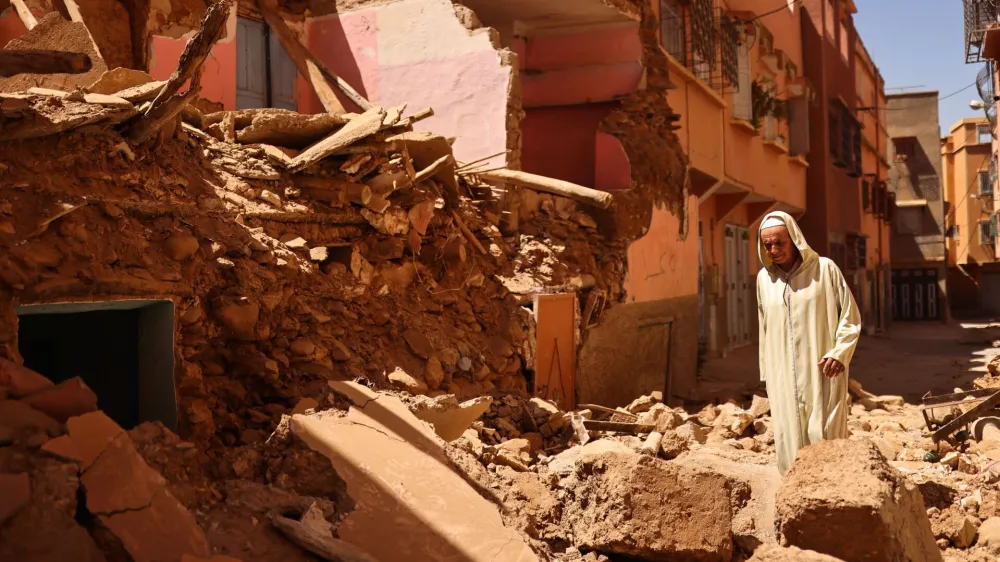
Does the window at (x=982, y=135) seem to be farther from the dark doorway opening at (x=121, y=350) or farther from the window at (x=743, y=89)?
the dark doorway opening at (x=121, y=350)

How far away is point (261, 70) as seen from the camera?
10164 mm

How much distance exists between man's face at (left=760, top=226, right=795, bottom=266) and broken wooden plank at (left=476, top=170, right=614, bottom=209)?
3.54m

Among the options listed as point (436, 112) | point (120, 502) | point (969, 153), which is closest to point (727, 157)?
point (436, 112)

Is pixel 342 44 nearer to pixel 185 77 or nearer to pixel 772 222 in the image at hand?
pixel 185 77

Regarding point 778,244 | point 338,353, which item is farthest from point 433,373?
point 778,244

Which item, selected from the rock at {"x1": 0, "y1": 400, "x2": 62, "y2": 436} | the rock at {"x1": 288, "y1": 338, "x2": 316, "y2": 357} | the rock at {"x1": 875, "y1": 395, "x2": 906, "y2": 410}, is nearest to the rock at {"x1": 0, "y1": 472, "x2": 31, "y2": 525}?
the rock at {"x1": 0, "y1": 400, "x2": 62, "y2": 436}

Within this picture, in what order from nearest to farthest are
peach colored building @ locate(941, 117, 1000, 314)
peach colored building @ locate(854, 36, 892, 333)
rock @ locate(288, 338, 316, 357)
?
rock @ locate(288, 338, 316, 357) < peach colored building @ locate(854, 36, 892, 333) < peach colored building @ locate(941, 117, 1000, 314)

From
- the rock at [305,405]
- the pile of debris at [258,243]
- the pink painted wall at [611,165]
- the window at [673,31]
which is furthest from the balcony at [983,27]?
the rock at [305,405]

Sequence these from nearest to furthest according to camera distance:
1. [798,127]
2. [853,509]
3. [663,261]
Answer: [853,509]
[663,261]
[798,127]

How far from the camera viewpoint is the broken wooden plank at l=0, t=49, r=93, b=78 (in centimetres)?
377

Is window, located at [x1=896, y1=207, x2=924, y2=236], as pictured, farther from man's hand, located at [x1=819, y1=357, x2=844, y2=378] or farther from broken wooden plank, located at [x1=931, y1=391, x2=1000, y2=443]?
man's hand, located at [x1=819, y1=357, x2=844, y2=378]

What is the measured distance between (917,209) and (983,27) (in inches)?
620

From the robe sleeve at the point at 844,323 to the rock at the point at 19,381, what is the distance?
366 cm

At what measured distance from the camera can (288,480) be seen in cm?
392
